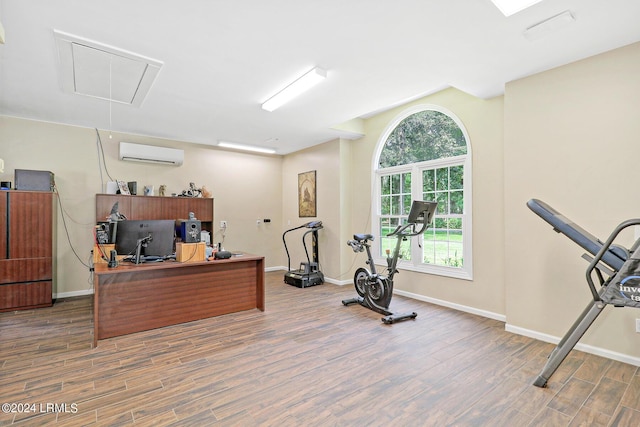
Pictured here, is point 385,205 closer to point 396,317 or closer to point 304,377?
point 396,317

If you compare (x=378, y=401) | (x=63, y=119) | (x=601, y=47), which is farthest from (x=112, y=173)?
(x=601, y=47)

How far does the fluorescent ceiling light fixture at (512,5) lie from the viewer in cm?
212

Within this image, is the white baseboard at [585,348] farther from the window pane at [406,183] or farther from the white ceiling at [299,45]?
the white ceiling at [299,45]

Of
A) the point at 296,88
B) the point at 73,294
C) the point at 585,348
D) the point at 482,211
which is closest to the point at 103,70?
the point at 296,88

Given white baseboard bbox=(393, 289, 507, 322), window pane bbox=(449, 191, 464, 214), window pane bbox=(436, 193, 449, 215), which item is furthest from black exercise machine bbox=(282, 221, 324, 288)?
window pane bbox=(449, 191, 464, 214)

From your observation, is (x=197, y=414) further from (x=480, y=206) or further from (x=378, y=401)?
(x=480, y=206)

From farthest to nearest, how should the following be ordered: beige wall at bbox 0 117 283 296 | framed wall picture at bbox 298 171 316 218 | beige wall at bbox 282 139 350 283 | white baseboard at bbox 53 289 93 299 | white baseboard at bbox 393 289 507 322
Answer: framed wall picture at bbox 298 171 316 218, beige wall at bbox 282 139 350 283, white baseboard at bbox 53 289 93 299, beige wall at bbox 0 117 283 296, white baseboard at bbox 393 289 507 322

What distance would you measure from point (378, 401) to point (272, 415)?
2.39ft

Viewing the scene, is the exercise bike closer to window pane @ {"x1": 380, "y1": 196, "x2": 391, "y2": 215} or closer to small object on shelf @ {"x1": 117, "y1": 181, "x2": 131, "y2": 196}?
window pane @ {"x1": 380, "y1": 196, "x2": 391, "y2": 215}

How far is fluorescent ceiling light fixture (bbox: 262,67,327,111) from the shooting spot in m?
3.10

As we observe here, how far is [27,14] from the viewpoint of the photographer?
7.21 feet

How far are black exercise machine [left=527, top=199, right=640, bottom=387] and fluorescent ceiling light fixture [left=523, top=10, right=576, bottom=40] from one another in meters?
1.45

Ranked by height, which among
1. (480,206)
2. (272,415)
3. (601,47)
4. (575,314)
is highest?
(601,47)

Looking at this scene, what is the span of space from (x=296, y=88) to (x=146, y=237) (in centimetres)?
248
